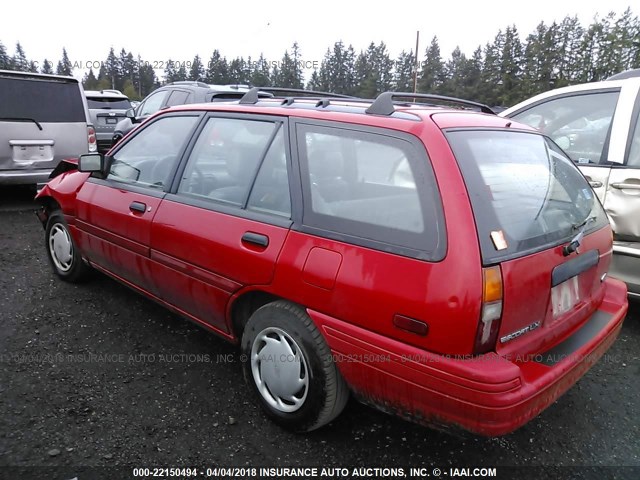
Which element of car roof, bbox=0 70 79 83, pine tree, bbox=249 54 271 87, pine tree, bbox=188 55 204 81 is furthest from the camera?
pine tree, bbox=188 55 204 81

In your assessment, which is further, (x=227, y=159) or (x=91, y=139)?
(x=91, y=139)

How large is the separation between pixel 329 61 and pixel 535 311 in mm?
69889

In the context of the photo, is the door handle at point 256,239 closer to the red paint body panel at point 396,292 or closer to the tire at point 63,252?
the red paint body panel at point 396,292

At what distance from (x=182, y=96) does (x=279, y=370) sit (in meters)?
6.85

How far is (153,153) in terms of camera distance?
331 cm

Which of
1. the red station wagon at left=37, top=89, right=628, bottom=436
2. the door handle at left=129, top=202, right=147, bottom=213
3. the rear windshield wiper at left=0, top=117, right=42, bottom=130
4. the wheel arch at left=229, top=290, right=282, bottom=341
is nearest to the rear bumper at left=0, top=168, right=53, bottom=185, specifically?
the rear windshield wiper at left=0, top=117, right=42, bottom=130

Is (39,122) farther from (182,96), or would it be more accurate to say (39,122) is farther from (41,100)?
(182,96)

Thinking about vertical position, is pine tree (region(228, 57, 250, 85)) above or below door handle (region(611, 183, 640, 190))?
above

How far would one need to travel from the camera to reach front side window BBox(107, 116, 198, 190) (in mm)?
3076

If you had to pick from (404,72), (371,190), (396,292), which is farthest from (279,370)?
(404,72)

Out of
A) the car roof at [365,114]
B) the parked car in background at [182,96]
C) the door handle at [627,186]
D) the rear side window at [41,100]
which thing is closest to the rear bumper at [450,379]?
the car roof at [365,114]

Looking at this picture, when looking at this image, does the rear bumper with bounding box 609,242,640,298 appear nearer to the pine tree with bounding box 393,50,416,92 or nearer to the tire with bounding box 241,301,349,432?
the tire with bounding box 241,301,349,432

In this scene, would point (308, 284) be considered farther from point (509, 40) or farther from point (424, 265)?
point (509, 40)

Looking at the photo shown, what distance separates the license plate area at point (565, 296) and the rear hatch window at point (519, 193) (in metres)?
0.21
